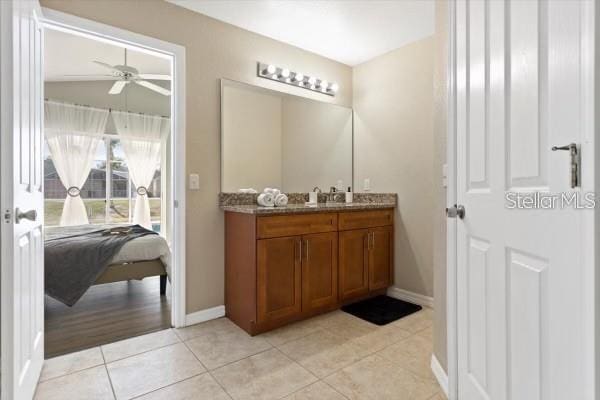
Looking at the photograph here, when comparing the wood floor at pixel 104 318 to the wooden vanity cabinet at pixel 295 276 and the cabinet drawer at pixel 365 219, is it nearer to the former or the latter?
the wooden vanity cabinet at pixel 295 276

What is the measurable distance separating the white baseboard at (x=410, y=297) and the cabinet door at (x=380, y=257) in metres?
0.11

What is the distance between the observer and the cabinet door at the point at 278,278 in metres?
2.24

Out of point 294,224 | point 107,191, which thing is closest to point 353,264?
point 294,224

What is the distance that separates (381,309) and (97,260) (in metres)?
2.61

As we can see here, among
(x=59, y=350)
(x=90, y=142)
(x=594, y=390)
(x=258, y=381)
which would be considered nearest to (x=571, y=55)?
(x=594, y=390)

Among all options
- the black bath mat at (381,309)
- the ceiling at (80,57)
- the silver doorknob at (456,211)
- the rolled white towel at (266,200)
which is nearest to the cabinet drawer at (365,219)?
the rolled white towel at (266,200)

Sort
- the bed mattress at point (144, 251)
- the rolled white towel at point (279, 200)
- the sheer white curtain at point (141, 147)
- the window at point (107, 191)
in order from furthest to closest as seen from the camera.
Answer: the sheer white curtain at point (141, 147)
the window at point (107, 191)
the bed mattress at point (144, 251)
the rolled white towel at point (279, 200)

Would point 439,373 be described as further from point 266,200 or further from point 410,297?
point 266,200

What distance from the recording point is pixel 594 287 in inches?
26.9

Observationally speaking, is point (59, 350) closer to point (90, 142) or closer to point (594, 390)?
point (594, 390)

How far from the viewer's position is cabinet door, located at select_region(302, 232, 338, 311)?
2.47 meters

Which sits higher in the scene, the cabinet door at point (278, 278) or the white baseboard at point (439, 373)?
the cabinet door at point (278, 278)

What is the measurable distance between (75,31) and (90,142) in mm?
3632

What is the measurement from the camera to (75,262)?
2.78 m
